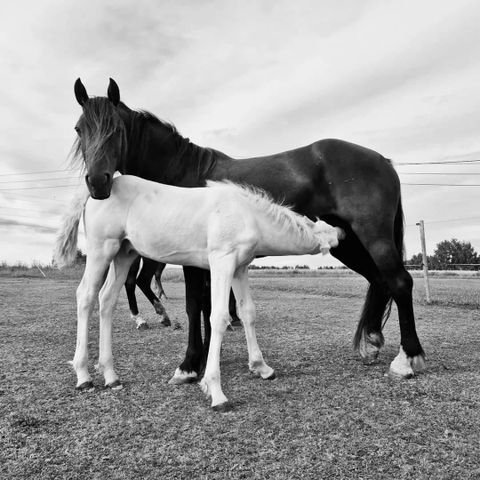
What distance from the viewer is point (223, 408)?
3053 mm

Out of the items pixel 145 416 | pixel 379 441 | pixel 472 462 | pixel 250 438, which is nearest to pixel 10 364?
pixel 145 416

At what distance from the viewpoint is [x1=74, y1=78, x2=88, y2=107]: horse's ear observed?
4.17 metres

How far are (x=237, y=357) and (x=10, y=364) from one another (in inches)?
103

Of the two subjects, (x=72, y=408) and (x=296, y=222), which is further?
(x=296, y=222)

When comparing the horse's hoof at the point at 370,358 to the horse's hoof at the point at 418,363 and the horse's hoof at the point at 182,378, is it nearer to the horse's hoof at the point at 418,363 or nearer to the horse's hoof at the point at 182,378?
the horse's hoof at the point at 418,363

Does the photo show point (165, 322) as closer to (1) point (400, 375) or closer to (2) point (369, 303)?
(2) point (369, 303)

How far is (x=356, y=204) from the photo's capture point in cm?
409

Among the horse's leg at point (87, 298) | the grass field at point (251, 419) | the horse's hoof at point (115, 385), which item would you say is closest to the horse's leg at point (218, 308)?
the grass field at point (251, 419)

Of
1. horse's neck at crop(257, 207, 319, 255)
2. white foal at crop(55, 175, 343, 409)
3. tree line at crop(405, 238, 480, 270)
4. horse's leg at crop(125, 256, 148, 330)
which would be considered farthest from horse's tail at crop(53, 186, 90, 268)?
tree line at crop(405, 238, 480, 270)

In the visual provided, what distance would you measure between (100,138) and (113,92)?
659mm

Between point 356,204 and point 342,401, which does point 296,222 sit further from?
point 342,401

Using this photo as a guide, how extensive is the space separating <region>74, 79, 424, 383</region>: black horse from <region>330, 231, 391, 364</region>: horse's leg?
1 centimetres

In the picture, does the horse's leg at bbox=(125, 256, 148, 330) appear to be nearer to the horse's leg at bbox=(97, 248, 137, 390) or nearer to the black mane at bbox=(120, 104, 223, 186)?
the black mane at bbox=(120, 104, 223, 186)

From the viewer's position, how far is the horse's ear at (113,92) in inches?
165
